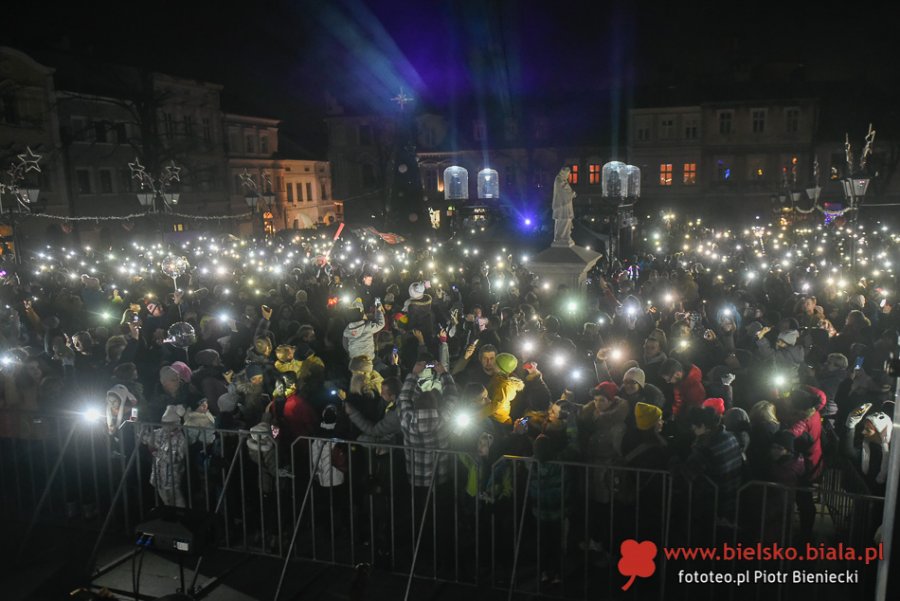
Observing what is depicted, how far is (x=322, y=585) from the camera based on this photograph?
6.08 meters

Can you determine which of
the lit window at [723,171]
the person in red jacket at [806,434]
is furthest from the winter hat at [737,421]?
the lit window at [723,171]

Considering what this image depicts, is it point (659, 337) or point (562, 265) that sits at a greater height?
point (562, 265)

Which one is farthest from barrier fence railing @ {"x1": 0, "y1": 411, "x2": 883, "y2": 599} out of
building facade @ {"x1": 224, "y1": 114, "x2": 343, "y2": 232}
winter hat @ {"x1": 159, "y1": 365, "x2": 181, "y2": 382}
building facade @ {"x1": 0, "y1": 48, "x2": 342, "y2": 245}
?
building facade @ {"x1": 224, "y1": 114, "x2": 343, "y2": 232}

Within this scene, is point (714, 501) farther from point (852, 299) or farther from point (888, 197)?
point (888, 197)

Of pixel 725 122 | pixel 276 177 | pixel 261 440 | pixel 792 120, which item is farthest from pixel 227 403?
pixel 792 120

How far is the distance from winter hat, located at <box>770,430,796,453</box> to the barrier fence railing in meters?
0.40

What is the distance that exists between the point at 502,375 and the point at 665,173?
46252 mm

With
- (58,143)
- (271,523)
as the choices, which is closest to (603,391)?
(271,523)

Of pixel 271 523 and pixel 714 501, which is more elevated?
pixel 714 501

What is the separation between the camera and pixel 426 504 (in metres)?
5.80

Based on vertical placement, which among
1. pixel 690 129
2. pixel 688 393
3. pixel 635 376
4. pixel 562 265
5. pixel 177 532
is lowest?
pixel 177 532

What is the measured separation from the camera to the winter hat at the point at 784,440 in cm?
571

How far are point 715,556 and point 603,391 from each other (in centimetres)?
176

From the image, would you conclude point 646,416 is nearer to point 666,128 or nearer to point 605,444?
point 605,444
